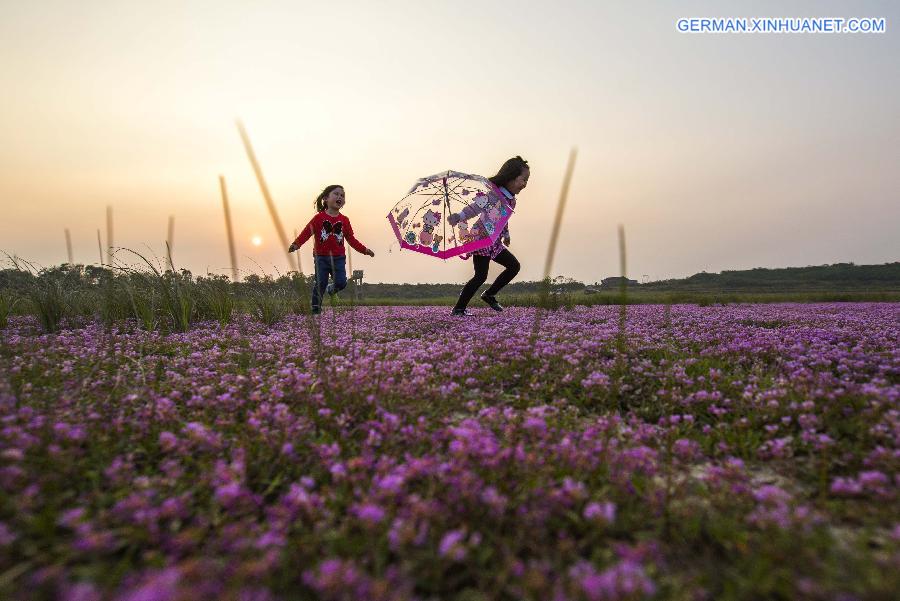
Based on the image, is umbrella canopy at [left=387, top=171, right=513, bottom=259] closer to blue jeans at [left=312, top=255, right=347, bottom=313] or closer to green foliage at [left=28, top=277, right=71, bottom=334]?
blue jeans at [left=312, top=255, right=347, bottom=313]

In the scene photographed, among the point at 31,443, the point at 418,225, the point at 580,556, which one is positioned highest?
the point at 418,225

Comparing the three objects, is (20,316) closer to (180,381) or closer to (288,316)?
(288,316)

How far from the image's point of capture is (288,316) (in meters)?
11.7

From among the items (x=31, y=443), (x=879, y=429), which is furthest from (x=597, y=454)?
(x=31, y=443)

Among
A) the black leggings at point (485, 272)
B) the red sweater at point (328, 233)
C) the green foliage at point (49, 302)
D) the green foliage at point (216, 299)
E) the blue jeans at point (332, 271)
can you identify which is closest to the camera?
the green foliage at point (49, 302)

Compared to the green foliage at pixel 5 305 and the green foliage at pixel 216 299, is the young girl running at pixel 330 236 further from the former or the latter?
the green foliage at pixel 5 305

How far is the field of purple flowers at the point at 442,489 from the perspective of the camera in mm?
1684

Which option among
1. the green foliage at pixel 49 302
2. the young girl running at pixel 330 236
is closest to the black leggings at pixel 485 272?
the young girl running at pixel 330 236

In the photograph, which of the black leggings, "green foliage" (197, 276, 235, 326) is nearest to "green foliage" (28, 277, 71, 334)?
"green foliage" (197, 276, 235, 326)

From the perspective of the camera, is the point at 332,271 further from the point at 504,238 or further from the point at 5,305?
the point at 5,305

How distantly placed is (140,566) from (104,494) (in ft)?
2.02

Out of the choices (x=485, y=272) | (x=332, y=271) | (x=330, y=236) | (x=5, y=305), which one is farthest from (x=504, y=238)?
(x=5, y=305)

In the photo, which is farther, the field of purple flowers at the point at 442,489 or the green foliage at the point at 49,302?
the green foliage at the point at 49,302

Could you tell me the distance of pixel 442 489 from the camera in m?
2.27
